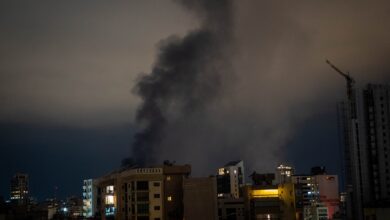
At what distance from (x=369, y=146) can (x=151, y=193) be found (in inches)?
1755

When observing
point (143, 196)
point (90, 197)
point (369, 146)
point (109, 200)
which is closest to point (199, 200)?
point (143, 196)

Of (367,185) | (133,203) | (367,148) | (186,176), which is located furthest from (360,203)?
(133,203)

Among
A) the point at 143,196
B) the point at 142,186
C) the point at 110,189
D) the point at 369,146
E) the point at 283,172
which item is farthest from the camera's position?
the point at 283,172

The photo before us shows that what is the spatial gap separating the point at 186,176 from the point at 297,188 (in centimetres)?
2206

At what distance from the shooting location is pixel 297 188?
94.2 m

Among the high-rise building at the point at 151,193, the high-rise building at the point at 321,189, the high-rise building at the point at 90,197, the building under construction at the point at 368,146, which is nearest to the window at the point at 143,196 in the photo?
the high-rise building at the point at 151,193

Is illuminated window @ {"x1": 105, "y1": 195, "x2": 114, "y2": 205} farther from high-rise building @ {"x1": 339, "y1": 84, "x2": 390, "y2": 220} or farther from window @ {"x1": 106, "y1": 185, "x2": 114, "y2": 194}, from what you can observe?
high-rise building @ {"x1": 339, "y1": 84, "x2": 390, "y2": 220}

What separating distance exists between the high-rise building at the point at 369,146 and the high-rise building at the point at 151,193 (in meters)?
36.3

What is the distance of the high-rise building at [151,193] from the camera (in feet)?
264

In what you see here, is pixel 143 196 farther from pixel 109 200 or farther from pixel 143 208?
pixel 109 200

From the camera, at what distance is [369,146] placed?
102 meters

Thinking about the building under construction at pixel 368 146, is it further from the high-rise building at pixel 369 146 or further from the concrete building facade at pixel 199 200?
the concrete building facade at pixel 199 200

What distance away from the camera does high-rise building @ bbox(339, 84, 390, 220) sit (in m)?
99.6

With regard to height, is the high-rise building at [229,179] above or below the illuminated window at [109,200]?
above
